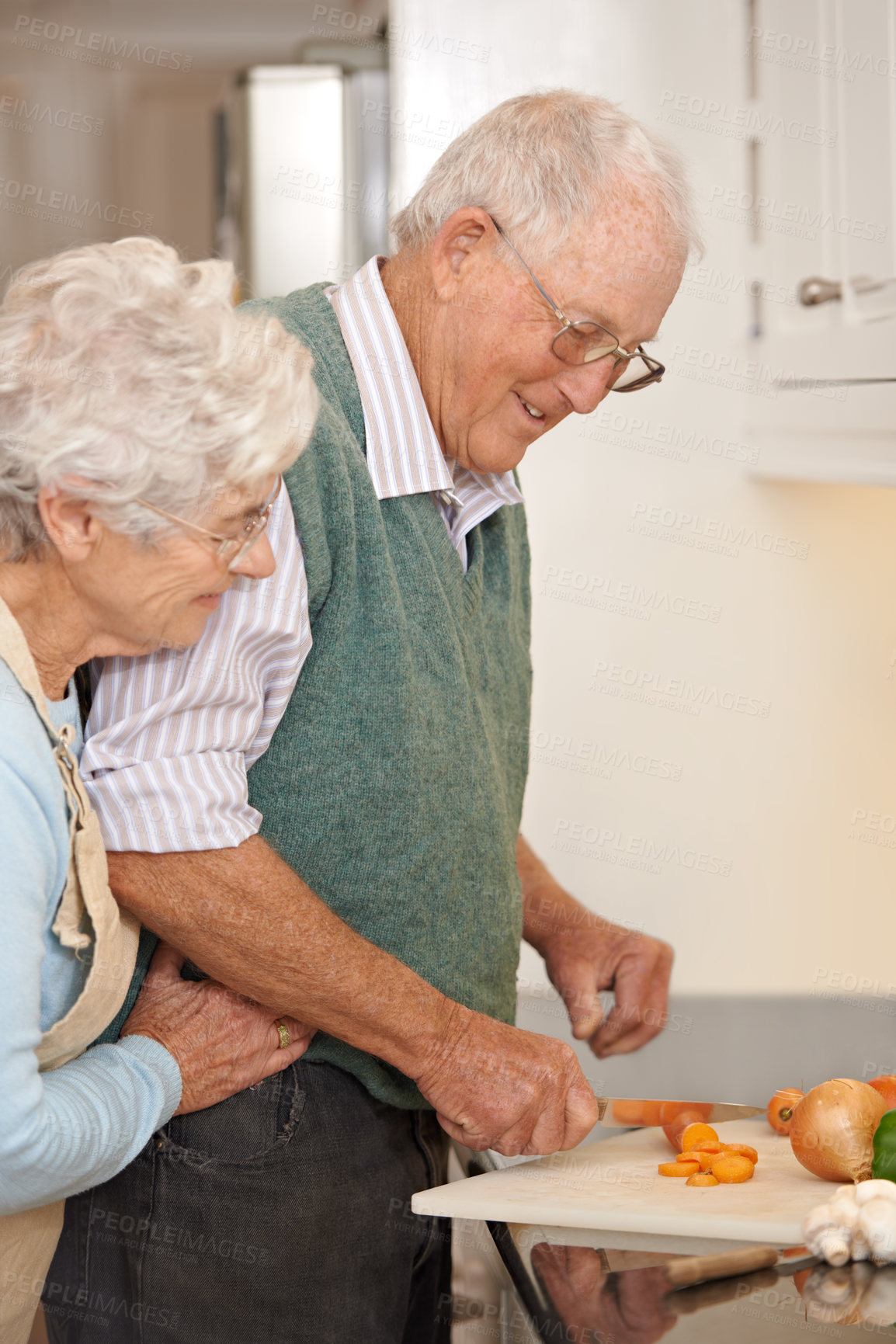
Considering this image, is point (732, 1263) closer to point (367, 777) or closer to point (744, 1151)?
point (744, 1151)

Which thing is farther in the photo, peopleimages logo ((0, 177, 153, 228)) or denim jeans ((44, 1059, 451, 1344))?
peopleimages logo ((0, 177, 153, 228))

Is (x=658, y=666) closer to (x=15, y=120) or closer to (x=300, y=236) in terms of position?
(x=300, y=236)

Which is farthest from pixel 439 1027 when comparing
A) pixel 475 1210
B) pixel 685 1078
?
pixel 685 1078

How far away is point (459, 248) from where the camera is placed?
0.97 m

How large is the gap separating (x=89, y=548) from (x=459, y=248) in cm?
42

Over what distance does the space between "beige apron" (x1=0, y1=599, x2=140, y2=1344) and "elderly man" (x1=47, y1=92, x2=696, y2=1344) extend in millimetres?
45

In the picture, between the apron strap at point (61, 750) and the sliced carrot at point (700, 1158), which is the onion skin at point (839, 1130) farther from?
the apron strap at point (61, 750)

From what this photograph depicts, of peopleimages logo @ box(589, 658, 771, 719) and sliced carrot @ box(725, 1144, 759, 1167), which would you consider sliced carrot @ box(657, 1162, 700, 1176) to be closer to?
sliced carrot @ box(725, 1144, 759, 1167)

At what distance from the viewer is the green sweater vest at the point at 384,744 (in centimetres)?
90

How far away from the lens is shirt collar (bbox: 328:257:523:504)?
953 mm

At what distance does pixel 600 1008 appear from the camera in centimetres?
124

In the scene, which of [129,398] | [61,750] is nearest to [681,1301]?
[61,750]

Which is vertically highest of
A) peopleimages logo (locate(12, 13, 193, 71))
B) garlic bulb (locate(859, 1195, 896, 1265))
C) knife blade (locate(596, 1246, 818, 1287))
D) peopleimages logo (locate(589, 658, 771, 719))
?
peopleimages logo (locate(12, 13, 193, 71))

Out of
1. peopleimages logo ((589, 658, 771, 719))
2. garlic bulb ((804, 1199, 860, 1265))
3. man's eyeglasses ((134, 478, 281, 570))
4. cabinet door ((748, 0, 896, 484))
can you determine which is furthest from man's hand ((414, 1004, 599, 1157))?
peopleimages logo ((589, 658, 771, 719))
